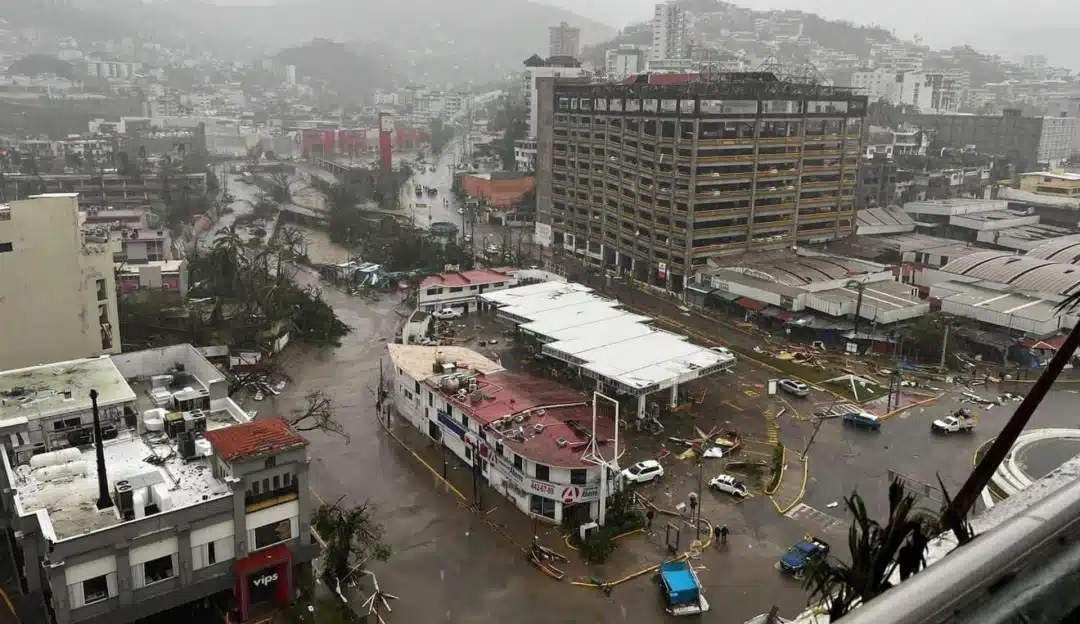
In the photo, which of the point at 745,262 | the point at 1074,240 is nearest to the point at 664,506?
the point at 745,262

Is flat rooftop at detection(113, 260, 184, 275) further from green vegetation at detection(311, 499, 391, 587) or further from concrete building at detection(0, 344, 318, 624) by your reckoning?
green vegetation at detection(311, 499, 391, 587)

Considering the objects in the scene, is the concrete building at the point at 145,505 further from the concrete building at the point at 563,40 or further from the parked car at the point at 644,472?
the concrete building at the point at 563,40

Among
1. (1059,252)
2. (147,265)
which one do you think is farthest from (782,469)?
(147,265)

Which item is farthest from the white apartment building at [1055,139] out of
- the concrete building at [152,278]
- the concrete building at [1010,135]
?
the concrete building at [152,278]

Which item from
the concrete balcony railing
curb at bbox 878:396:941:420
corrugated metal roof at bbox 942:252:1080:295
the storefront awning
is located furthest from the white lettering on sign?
corrugated metal roof at bbox 942:252:1080:295

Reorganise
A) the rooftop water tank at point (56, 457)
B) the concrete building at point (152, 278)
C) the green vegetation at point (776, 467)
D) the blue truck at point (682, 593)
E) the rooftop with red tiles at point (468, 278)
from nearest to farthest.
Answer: the blue truck at point (682, 593) < the rooftop water tank at point (56, 457) < the green vegetation at point (776, 467) < the concrete building at point (152, 278) < the rooftop with red tiles at point (468, 278)

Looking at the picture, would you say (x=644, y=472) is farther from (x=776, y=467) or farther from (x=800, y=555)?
(x=800, y=555)

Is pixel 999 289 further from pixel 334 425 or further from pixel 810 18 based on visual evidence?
pixel 810 18
